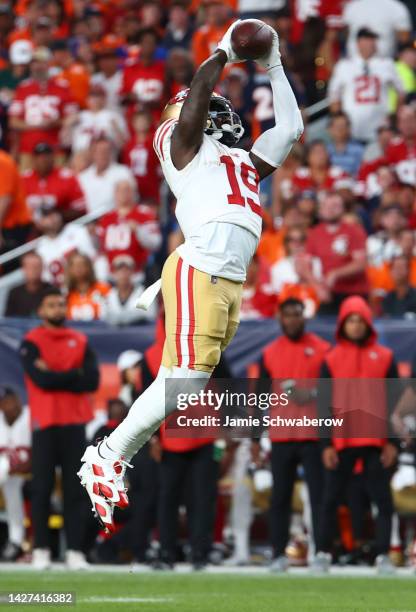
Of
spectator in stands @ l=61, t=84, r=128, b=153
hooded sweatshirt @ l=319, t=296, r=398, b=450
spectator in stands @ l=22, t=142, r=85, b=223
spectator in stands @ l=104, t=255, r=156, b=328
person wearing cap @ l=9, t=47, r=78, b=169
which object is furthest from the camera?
person wearing cap @ l=9, t=47, r=78, b=169

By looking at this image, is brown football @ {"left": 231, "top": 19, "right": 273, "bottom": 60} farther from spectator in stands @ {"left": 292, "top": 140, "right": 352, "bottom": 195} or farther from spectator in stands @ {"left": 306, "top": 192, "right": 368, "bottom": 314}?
spectator in stands @ {"left": 292, "top": 140, "right": 352, "bottom": 195}

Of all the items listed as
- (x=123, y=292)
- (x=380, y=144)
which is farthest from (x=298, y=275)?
(x=380, y=144)

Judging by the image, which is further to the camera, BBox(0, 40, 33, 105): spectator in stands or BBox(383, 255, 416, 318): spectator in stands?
BBox(0, 40, 33, 105): spectator in stands

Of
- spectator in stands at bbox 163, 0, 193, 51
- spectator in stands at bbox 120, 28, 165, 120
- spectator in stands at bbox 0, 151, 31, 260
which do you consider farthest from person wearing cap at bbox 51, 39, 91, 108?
spectator in stands at bbox 0, 151, 31, 260

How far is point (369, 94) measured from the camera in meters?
16.4

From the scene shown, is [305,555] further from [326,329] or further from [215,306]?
[215,306]

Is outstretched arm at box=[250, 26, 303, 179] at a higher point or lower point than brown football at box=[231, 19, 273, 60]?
lower

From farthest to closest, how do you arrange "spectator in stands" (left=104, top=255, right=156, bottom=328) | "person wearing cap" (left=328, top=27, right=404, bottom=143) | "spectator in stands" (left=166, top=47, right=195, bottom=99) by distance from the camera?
"spectator in stands" (left=166, top=47, right=195, bottom=99) < "person wearing cap" (left=328, top=27, right=404, bottom=143) < "spectator in stands" (left=104, top=255, right=156, bottom=328)

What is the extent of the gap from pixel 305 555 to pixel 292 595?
10.9 ft

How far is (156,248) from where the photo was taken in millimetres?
15172

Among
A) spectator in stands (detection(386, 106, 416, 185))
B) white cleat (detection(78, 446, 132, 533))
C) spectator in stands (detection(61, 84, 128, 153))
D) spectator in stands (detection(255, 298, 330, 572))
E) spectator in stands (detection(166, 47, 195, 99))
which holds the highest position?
spectator in stands (detection(166, 47, 195, 99))

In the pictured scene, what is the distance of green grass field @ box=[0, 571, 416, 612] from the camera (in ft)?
26.2

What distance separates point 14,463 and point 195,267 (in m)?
5.22

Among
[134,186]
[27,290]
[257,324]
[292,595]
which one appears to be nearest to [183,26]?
[134,186]
